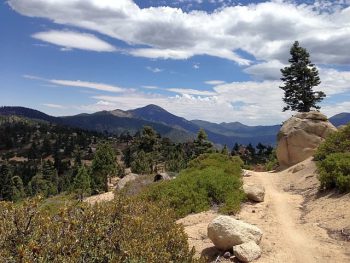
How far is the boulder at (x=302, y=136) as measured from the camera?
119 ft

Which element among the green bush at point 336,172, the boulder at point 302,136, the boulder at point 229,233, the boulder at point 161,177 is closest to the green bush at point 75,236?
the boulder at point 229,233

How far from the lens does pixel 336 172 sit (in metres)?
20.0

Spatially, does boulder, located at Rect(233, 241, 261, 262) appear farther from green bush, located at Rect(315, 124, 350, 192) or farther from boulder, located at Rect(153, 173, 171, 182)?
boulder, located at Rect(153, 173, 171, 182)

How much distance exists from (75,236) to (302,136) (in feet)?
107

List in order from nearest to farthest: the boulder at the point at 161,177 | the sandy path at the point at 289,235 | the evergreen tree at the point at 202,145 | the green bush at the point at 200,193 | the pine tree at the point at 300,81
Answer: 1. the sandy path at the point at 289,235
2. the green bush at the point at 200,193
3. the boulder at the point at 161,177
4. the pine tree at the point at 300,81
5. the evergreen tree at the point at 202,145

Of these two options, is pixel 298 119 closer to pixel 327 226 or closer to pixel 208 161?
pixel 208 161

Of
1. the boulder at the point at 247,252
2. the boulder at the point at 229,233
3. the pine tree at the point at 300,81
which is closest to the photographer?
the boulder at the point at 247,252

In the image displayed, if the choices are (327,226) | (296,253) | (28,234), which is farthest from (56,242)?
(327,226)

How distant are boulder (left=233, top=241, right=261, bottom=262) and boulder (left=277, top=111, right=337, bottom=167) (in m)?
24.4

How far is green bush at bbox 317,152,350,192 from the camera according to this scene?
747 inches

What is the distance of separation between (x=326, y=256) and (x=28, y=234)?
1022 centimetres

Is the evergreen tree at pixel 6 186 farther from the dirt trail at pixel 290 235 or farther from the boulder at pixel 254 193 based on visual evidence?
the dirt trail at pixel 290 235

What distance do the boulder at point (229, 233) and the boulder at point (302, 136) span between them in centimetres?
2378

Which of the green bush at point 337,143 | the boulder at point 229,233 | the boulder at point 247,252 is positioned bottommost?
the boulder at point 247,252
